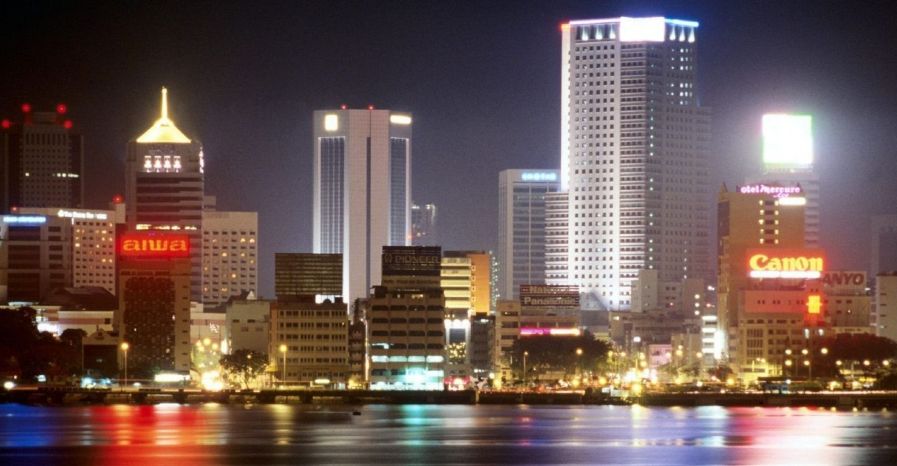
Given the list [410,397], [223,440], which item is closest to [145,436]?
[223,440]

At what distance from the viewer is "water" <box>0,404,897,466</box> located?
371 ft

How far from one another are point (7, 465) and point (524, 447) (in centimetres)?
3076

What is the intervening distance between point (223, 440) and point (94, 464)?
16118 mm

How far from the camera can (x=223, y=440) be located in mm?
124062

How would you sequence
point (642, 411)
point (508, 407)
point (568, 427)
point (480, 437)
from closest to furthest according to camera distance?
point (480, 437)
point (568, 427)
point (642, 411)
point (508, 407)

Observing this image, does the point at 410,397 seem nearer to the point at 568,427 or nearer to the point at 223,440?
the point at 568,427

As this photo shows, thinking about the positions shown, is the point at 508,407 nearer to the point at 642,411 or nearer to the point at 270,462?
the point at 642,411

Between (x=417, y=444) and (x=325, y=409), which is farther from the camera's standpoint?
(x=325, y=409)

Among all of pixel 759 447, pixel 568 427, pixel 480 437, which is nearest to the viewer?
pixel 759 447

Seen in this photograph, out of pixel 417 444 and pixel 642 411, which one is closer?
pixel 417 444

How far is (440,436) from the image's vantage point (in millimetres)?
130000

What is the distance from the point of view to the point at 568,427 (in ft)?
459

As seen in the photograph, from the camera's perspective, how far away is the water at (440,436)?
112938 millimetres

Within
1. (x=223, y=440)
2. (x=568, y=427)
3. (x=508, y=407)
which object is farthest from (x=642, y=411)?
(x=223, y=440)
